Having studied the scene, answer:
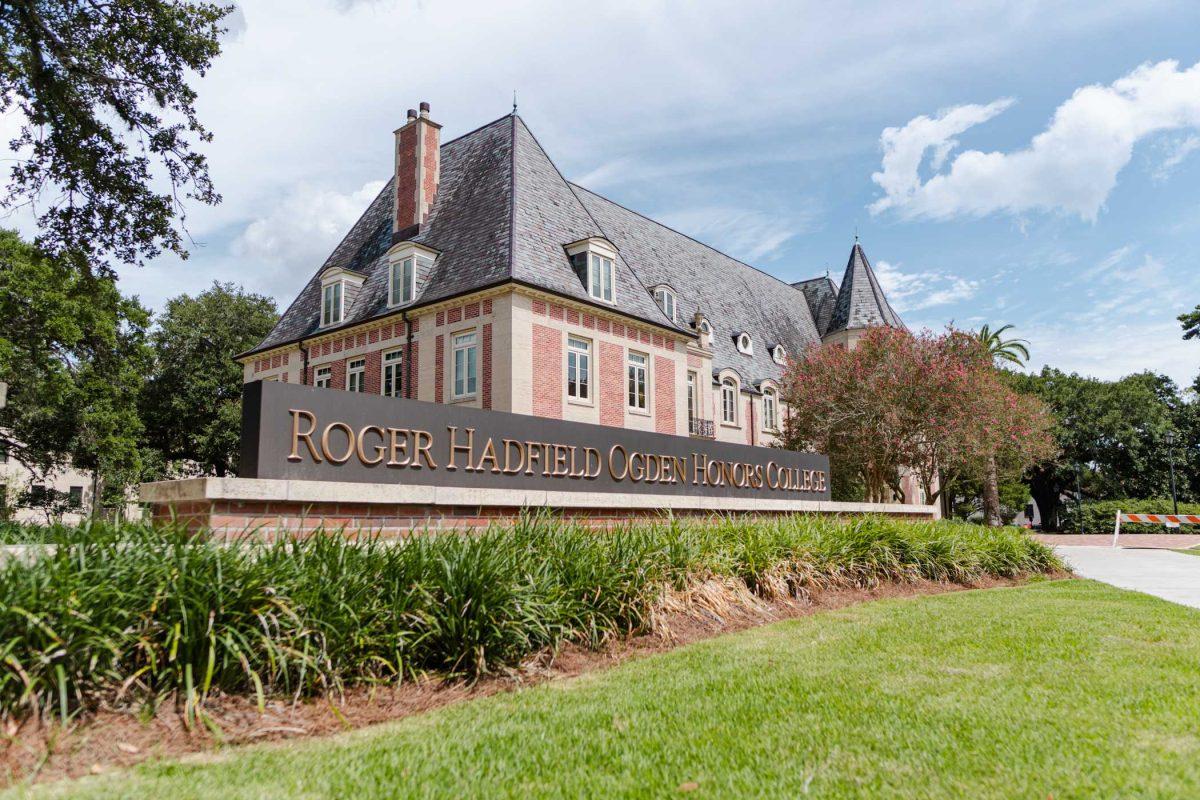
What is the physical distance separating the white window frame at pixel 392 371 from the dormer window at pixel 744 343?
59.2 feet

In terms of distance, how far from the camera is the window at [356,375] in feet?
84.8

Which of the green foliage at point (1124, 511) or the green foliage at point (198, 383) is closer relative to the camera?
the green foliage at point (1124, 511)

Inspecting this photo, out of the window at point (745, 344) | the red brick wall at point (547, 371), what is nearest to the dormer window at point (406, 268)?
the red brick wall at point (547, 371)

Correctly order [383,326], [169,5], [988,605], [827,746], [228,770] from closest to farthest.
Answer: [228,770], [827,746], [988,605], [169,5], [383,326]

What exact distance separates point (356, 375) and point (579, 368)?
25.8 feet

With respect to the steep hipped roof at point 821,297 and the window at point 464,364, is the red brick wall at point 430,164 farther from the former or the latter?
the steep hipped roof at point 821,297

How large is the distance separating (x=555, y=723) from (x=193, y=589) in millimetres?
2491

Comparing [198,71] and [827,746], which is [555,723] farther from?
[198,71]

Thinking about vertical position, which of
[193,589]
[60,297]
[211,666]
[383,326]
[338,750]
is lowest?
[338,750]

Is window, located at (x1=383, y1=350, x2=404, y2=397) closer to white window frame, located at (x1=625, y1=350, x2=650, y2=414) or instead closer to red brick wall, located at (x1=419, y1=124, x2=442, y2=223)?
red brick wall, located at (x1=419, y1=124, x2=442, y2=223)

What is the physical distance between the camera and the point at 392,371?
81.8 ft

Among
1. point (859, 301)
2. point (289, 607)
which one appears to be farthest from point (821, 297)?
point (289, 607)

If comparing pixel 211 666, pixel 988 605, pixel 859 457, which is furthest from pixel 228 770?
pixel 859 457

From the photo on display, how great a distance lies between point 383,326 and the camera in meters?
25.1
